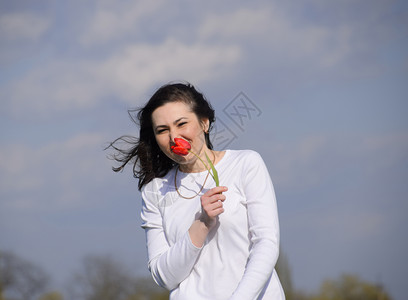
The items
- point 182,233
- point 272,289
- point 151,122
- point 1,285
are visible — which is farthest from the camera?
point 1,285

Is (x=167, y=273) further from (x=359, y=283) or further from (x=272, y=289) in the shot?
(x=359, y=283)

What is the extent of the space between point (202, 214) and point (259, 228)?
1.19ft

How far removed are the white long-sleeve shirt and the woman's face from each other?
235 millimetres

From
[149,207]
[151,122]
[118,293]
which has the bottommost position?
[149,207]

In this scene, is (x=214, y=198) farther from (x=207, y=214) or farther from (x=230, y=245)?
(x=230, y=245)

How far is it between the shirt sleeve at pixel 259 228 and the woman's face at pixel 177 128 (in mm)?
378

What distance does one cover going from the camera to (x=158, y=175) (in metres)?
4.27

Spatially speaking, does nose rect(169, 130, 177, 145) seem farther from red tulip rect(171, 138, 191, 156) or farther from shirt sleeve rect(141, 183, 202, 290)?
shirt sleeve rect(141, 183, 202, 290)

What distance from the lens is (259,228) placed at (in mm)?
3467

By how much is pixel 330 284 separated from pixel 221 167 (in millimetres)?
32156

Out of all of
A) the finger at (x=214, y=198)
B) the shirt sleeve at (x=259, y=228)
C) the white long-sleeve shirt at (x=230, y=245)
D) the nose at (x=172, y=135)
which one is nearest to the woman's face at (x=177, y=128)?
the nose at (x=172, y=135)

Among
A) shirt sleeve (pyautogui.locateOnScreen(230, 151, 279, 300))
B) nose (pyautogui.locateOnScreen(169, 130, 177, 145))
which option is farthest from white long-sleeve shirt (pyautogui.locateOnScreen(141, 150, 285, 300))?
nose (pyautogui.locateOnScreen(169, 130, 177, 145))

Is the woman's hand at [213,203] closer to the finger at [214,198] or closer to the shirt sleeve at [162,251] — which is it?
the finger at [214,198]

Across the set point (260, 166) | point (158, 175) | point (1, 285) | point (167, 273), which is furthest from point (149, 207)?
point (1, 285)
